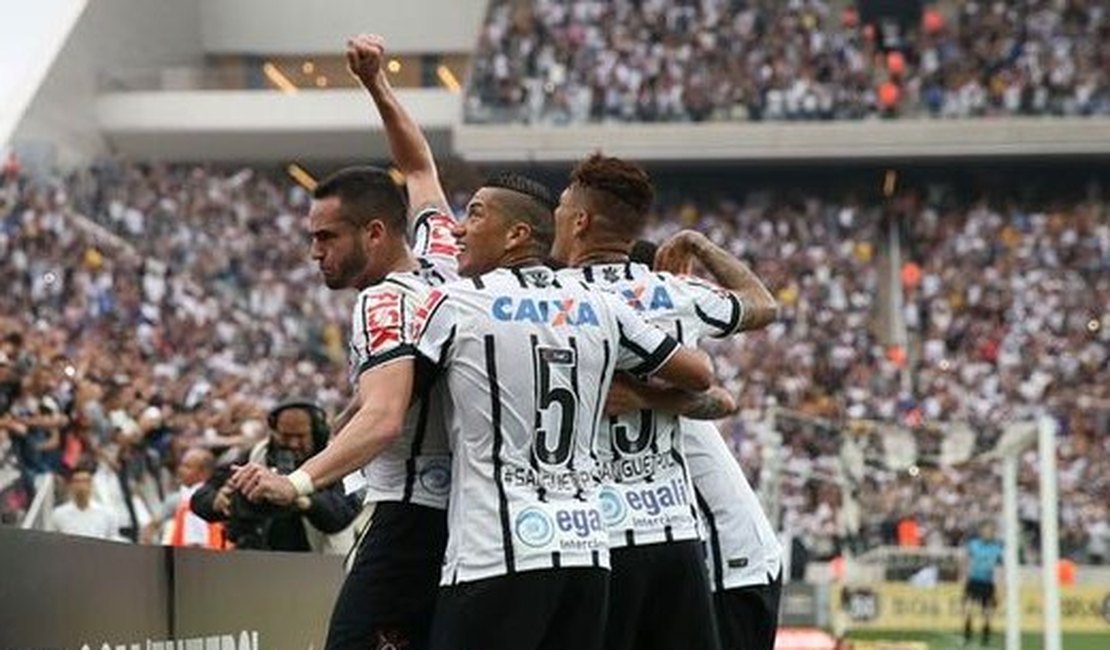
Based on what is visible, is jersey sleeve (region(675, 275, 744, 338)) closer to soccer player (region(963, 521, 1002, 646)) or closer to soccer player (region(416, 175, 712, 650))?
soccer player (region(416, 175, 712, 650))

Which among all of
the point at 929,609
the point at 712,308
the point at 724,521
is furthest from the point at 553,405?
the point at 929,609

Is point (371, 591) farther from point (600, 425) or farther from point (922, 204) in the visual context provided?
point (922, 204)

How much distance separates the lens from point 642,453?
23.7 ft

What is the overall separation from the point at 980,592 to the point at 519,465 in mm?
21310

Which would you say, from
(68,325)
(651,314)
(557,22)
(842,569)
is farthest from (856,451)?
(557,22)

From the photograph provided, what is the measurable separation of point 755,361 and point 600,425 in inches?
1274

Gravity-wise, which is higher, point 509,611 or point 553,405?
point 553,405

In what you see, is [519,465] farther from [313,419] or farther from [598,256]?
[313,419]

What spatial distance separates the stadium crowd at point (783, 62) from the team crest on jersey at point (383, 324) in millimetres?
43578

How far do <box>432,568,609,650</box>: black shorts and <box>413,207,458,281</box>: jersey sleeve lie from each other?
4.26 feet

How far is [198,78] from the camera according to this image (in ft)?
171

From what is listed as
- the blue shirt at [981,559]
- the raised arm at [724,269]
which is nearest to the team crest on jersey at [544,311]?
the raised arm at [724,269]

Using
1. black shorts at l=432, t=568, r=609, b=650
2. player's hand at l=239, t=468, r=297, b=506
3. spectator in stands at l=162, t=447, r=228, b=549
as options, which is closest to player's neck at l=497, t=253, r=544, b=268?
black shorts at l=432, t=568, r=609, b=650

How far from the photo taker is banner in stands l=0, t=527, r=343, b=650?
6309 millimetres
